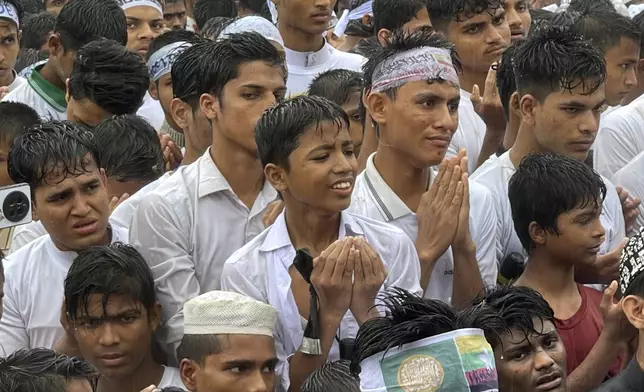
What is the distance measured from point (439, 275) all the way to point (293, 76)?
237cm

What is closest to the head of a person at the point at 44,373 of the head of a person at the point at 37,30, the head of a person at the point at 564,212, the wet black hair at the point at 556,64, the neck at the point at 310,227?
the neck at the point at 310,227

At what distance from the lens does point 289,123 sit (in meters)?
5.45

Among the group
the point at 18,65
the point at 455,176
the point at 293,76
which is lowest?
the point at 18,65

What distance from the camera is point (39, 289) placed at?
18.6 ft

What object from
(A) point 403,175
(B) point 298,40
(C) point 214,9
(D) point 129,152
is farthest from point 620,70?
(C) point 214,9

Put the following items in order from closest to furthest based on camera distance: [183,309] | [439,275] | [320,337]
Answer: [320,337] → [183,309] → [439,275]

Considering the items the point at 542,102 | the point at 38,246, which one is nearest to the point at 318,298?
the point at 38,246

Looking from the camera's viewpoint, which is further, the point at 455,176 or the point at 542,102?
the point at 542,102

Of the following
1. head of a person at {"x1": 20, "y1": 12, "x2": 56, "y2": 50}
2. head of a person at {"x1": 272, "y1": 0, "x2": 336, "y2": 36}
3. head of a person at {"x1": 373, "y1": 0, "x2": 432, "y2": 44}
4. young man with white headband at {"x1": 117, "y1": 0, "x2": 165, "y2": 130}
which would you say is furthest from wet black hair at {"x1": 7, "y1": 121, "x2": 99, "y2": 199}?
head of a person at {"x1": 20, "y1": 12, "x2": 56, "y2": 50}

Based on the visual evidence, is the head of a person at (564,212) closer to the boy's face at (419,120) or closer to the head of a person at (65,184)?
the boy's face at (419,120)

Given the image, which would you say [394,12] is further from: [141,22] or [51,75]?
[51,75]

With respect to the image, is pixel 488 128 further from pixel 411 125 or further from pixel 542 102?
pixel 411 125

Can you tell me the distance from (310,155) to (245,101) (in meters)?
0.61

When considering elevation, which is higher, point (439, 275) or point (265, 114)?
point (265, 114)
